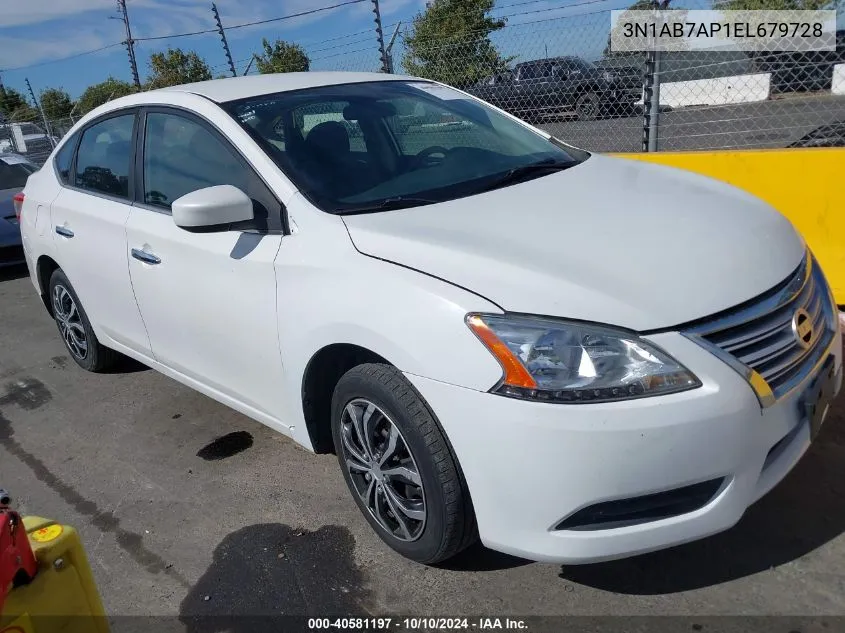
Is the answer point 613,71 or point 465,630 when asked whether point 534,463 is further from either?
point 613,71

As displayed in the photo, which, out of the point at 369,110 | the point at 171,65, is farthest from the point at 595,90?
the point at 171,65

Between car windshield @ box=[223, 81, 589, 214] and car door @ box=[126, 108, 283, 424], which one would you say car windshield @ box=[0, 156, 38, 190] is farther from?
car windshield @ box=[223, 81, 589, 214]

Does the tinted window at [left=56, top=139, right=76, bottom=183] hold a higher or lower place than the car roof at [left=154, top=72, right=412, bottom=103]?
lower

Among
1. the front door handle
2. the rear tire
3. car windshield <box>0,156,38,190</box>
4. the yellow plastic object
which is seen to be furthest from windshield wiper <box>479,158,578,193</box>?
car windshield <box>0,156,38,190</box>

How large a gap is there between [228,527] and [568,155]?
224cm

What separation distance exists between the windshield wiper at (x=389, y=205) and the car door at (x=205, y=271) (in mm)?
282

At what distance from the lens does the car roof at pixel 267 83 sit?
329 centimetres

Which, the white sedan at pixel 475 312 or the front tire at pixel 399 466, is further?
the front tire at pixel 399 466

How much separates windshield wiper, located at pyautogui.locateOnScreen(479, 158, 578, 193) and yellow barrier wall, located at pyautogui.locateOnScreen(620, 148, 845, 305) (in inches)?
75.4

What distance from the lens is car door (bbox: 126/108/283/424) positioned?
2.76m

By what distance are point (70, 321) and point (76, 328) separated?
66mm

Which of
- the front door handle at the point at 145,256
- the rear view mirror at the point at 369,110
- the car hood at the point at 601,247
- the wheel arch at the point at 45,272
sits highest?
the rear view mirror at the point at 369,110

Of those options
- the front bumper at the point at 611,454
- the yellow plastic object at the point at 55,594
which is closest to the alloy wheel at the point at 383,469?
the front bumper at the point at 611,454

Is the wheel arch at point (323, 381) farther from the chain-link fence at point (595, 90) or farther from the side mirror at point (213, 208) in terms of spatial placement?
the chain-link fence at point (595, 90)
